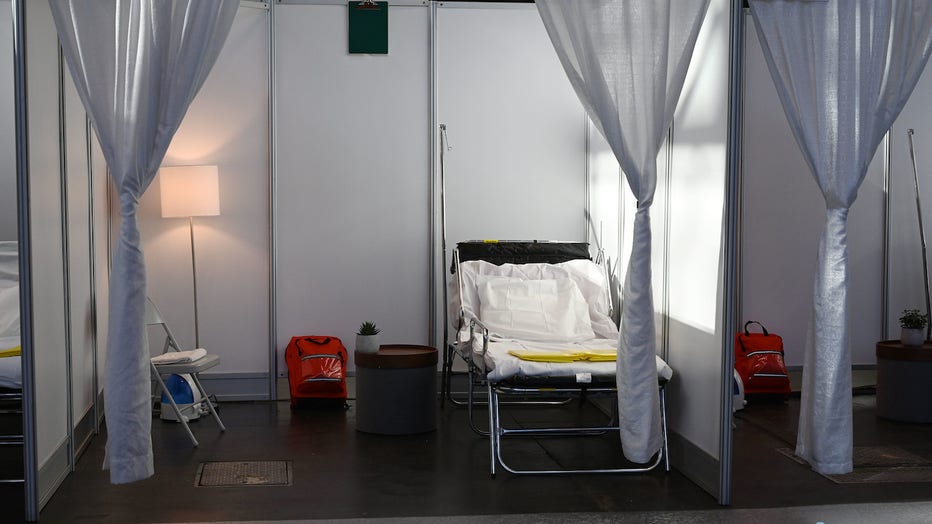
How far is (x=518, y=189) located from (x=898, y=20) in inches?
113

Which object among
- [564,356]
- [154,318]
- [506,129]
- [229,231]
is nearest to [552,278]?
[506,129]

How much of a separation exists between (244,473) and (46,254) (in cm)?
136

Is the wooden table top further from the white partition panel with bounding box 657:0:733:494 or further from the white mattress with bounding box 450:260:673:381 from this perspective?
the white partition panel with bounding box 657:0:733:494

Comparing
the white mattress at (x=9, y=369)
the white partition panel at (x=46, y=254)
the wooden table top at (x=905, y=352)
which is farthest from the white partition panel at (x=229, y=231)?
the wooden table top at (x=905, y=352)

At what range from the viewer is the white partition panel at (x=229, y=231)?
20.0 ft

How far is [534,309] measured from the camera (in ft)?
18.3

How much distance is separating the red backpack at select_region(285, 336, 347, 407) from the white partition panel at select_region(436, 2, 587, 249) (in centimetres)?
116

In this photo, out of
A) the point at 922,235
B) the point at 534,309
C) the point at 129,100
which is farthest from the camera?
the point at 922,235

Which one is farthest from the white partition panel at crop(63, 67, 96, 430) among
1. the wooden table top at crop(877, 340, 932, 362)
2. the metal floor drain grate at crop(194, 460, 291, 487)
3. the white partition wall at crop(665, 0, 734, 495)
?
the wooden table top at crop(877, 340, 932, 362)

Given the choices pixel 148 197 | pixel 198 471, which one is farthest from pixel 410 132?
pixel 198 471

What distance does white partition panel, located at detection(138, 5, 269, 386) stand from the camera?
6.08 metres

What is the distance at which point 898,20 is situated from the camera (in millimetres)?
4027

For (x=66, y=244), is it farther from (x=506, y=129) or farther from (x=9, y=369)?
(x=506, y=129)

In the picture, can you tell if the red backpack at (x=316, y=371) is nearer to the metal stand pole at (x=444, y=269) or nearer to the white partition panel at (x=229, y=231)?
the white partition panel at (x=229, y=231)
